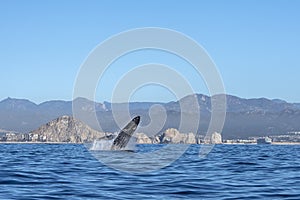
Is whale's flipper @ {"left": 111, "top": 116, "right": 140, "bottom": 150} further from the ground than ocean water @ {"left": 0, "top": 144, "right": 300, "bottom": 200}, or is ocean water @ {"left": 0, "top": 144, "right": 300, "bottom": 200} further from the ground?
whale's flipper @ {"left": 111, "top": 116, "right": 140, "bottom": 150}

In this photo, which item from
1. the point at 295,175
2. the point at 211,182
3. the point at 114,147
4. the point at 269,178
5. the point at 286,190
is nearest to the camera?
the point at 286,190

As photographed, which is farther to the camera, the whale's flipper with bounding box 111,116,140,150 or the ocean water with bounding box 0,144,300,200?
the whale's flipper with bounding box 111,116,140,150

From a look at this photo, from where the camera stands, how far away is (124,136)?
2687 inches

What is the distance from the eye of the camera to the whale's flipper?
64.3 m

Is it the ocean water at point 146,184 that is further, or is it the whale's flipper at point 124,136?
the whale's flipper at point 124,136

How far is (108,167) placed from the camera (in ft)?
120

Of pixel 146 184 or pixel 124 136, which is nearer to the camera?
pixel 146 184

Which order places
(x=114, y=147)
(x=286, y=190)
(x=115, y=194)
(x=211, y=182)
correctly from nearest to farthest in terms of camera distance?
1. (x=115, y=194)
2. (x=286, y=190)
3. (x=211, y=182)
4. (x=114, y=147)

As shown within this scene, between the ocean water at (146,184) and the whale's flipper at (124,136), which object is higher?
the whale's flipper at (124,136)

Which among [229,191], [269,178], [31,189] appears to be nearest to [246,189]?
[229,191]

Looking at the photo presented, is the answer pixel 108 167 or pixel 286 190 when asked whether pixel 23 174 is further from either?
pixel 286 190

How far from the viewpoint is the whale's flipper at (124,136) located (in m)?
64.3

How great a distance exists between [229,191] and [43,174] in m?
11.5

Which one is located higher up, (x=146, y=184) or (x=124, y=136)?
(x=124, y=136)
